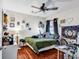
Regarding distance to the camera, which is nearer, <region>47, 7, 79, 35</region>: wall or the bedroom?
<region>47, 7, 79, 35</region>: wall

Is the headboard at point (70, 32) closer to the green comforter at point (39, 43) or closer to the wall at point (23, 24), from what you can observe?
the green comforter at point (39, 43)

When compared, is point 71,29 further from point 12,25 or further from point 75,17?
point 12,25

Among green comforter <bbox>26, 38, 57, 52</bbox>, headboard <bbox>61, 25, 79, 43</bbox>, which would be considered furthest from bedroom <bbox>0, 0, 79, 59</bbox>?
green comforter <bbox>26, 38, 57, 52</bbox>

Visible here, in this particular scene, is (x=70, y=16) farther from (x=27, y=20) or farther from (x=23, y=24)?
(x=23, y=24)

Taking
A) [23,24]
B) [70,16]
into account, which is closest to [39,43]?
[23,24]

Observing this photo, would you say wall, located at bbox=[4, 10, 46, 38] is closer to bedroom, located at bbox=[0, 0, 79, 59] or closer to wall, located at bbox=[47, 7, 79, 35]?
bedroom, located at bbox=[0, 0, 79, 59]

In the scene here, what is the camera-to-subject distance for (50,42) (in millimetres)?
5258

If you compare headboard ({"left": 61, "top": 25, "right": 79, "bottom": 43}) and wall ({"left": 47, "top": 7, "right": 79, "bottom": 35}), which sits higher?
wall ({"left": 47, "top": 7, "right": 79, "bottom": 35})

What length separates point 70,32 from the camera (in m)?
4.99

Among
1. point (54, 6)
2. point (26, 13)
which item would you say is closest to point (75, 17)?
point (54, 6)

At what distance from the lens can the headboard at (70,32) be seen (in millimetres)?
4676

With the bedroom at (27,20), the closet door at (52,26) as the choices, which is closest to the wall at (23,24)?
the bedroom at (27,20)

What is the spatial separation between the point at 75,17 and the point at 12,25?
3088 mm

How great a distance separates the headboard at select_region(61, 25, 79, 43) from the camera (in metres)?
4.68
